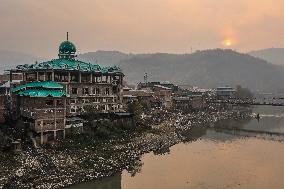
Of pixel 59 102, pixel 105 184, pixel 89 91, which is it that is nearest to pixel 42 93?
pixel 59 102

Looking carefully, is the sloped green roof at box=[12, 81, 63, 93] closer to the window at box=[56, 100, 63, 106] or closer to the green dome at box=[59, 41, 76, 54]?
the window at box=[56, 100, 63, 106]

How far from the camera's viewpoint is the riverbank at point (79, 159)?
113 feet

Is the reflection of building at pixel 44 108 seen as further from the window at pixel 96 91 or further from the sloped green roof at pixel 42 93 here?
the window at pixel 96 91

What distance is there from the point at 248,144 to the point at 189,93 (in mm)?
49878

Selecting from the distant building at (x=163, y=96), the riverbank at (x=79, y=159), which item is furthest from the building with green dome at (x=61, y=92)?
the distant building at (x=163, y=96)

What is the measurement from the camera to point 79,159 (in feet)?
133

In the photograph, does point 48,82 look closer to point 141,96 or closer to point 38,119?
point 38,119

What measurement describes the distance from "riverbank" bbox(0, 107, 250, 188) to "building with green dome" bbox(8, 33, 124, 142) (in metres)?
3.52

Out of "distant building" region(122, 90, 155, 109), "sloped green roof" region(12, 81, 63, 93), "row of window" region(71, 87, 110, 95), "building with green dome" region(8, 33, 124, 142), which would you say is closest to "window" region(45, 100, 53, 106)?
"building with green dome" region(8, 33, 124, 142)

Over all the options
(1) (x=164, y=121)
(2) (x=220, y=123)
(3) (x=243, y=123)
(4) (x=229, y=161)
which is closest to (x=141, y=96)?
(1) (x=164, y=121)

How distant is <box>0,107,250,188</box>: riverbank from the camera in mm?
34469

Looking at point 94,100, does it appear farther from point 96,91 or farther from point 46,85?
point 46,85

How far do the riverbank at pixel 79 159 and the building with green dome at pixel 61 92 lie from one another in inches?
138

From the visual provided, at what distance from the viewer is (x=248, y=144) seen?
61031 mm
